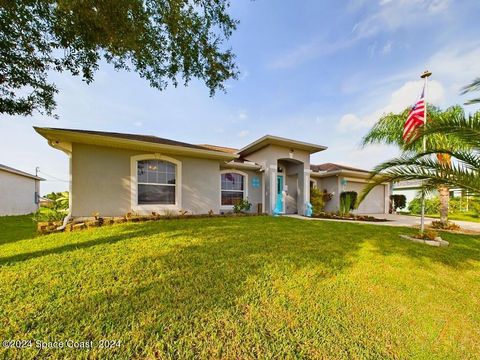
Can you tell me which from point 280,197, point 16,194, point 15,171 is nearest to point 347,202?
point 280,197

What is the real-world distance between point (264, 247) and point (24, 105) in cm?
914

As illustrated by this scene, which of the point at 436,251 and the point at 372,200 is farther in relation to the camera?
the point at 372,200

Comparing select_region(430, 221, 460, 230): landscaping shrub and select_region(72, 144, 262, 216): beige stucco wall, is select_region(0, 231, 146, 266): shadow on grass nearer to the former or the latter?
select_region(72, 144, 262, 216): beige stucco wall

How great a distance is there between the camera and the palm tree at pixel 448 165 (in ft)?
14.1

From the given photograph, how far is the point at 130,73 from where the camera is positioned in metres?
7.14

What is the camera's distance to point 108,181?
8.09 metres

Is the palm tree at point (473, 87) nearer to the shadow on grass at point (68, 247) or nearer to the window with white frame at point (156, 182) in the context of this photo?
the shadow on grass at point (68, 247)

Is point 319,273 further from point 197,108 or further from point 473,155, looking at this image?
point 197,108

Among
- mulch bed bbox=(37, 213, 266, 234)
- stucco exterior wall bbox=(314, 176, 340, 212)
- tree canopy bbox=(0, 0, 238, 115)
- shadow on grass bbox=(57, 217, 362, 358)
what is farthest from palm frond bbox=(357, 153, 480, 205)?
stucco exterior wall bbox=(314, 176, 340, 212)

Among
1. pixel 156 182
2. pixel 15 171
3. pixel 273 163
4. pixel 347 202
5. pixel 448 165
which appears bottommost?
pixel 347 202

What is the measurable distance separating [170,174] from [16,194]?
17325mm

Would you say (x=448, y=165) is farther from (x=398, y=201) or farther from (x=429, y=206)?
(x=429, y=206)

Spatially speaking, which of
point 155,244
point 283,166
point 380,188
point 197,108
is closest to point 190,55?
point 197,108

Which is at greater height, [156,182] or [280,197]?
[156,182]
